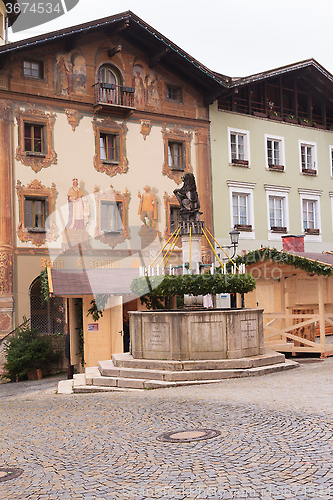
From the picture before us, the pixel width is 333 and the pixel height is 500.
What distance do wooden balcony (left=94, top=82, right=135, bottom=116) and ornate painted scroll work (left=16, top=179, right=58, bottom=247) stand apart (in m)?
4.30

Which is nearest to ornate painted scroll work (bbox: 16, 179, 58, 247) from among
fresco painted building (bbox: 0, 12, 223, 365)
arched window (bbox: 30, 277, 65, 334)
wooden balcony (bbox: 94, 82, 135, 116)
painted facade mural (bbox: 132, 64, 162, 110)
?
fresco painted building (bbox: 0, 12, 223, 365)

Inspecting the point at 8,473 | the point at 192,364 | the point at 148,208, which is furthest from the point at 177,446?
the point at 148,208

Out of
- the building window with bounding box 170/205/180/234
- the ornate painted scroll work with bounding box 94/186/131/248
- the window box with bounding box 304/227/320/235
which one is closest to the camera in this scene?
the ornate painted scroll work with bounding box 94/186/131/248

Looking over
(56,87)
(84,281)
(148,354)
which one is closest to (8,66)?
(56,87)

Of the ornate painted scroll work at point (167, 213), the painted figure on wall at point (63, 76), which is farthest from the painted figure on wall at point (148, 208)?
the painted figure on wall at point (63, 76)

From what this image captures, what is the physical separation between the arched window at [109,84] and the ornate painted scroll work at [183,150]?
2.94 metres

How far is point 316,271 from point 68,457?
36.1 ft

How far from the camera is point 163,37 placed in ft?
89.8

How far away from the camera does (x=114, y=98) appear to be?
26.4 metres

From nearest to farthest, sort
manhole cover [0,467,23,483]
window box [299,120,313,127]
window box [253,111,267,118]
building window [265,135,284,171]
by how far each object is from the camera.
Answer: manhole cover [0,467,23,483], window box [253,111,267,118], building window [265,135,284,171], window box [299,120,313,127]

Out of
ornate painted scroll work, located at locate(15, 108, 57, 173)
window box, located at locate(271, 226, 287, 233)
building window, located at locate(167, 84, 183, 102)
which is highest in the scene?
building window, located at locate(167, 84, 183, 102)

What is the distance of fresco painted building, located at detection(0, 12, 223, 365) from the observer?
24.1 m

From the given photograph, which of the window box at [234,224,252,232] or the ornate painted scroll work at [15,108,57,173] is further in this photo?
the window box at [234,224,252,232]

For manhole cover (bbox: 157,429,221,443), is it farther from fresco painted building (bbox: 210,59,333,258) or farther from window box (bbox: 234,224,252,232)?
window box (bbox: 234,224,252,232)
